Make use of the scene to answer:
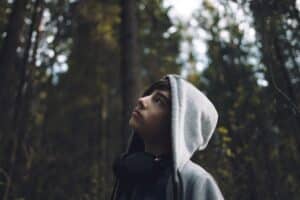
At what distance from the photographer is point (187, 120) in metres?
2.55

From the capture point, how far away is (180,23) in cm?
974

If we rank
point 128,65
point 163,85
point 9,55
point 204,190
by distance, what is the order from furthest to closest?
point 128,65 → point 9,55 → point 163,85 → point 204,190

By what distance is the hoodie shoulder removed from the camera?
2301 mm

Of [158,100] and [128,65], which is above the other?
[128,65]

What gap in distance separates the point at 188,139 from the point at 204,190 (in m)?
0.32

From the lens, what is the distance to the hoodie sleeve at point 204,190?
7.52ft

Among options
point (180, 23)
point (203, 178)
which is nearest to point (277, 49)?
point (203, 178)

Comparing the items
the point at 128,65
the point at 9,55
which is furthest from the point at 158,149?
the point at 128,65

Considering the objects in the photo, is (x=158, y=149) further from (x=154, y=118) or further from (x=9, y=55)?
(x=9, y=55)

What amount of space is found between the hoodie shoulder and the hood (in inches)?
2.8

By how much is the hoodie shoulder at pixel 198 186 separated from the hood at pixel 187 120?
7cm

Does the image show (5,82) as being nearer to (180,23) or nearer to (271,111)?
(271,111)

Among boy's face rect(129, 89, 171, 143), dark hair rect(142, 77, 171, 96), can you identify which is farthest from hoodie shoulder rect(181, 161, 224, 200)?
dark hair rect(142, 77, 171, 96)

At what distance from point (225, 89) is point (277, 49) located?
6.39ft
